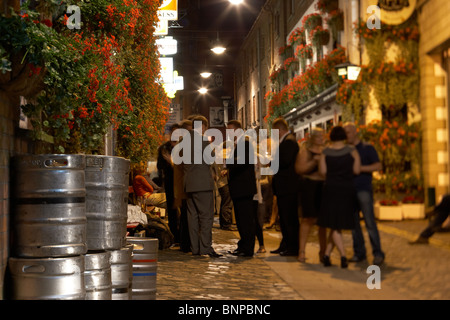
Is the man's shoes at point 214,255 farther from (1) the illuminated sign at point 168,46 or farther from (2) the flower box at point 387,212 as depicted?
(1) the illuminated sign at point 168,46

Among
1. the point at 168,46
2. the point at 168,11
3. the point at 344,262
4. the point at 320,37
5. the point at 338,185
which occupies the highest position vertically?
the point at 168,46

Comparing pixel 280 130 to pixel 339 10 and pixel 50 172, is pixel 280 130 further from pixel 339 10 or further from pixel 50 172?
pixel 339 10

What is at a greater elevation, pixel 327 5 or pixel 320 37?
pixel 327 5

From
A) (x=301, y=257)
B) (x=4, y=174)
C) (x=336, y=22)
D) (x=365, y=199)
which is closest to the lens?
(x=4, y=174)

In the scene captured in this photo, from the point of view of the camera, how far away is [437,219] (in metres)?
7.54

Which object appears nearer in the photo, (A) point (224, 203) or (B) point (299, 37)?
(A) point (224, 203)

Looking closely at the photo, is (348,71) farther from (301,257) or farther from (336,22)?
(301,257)

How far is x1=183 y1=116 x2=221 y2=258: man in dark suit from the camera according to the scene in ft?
26.9

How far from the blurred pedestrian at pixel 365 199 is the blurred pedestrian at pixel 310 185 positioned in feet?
1.01

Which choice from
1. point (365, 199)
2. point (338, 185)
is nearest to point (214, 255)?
Result: point (365, 199)

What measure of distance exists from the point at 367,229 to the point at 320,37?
379 inches

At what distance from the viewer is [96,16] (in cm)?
605

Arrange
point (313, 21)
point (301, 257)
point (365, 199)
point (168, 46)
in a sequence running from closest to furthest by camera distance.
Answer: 1. point (365, 199)
2. point (301, 257)
3. point (313, 21)
4. point (168, 46)

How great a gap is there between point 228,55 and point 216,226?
→ 3598 centimetres
